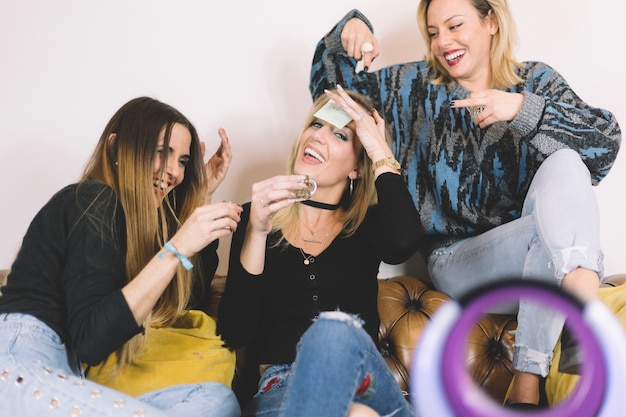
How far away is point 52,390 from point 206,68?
1.14 metres

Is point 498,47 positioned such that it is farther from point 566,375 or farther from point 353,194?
point 566,375

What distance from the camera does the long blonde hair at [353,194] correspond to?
153 cm

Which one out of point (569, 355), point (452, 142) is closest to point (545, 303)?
point (569, 355)

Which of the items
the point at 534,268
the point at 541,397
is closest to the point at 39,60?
the point at 534,268

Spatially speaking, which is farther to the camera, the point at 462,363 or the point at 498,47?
Answer: the point at 498,47

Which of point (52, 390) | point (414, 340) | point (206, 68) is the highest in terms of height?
point (206, 68)

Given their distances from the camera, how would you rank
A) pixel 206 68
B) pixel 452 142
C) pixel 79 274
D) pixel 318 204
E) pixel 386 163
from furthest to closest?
1. pixel 206 68
2. pixel 452 142
3. pixel 318 204
4. pixel 386 163
5. pixel 79 274

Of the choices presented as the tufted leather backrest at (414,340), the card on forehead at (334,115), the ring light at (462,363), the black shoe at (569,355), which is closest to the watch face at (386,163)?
the card on forehead at (334,115)

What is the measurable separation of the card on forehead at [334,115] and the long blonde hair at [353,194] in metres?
0.05

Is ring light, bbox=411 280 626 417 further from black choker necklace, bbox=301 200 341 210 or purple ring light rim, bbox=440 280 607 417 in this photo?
black choker necklace, bbox=301 200 341 210

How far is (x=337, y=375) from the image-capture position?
3.18 ft

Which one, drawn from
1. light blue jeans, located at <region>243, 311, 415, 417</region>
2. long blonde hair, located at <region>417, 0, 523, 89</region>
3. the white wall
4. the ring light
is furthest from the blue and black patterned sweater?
the ring light

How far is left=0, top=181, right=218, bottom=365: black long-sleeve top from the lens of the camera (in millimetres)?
1089

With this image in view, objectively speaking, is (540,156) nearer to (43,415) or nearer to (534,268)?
(534,268)
